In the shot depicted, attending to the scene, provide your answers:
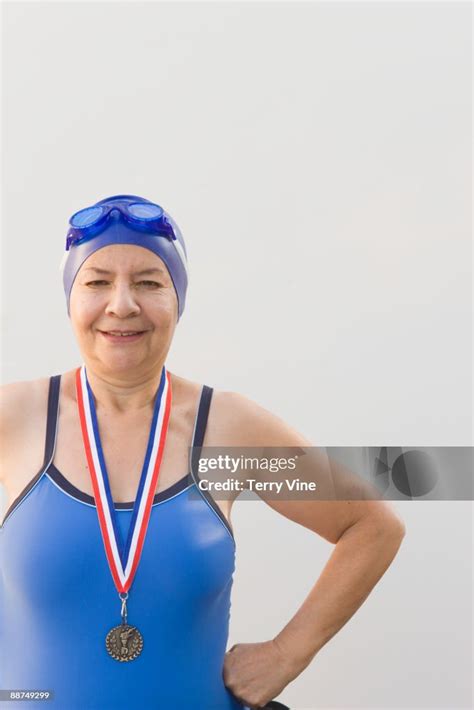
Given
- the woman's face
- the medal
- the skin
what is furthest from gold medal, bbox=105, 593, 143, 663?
the woman's face

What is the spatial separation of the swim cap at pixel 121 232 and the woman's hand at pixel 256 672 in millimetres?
822

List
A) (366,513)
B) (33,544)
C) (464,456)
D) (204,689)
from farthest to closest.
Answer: (464,456), (366,513), (204,689), (33,544)

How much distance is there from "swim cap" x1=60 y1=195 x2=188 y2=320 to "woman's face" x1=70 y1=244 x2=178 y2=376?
0.07ft

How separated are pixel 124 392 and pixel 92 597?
46cm

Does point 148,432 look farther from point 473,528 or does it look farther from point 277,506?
point 473,528

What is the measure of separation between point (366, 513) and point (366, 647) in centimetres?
74

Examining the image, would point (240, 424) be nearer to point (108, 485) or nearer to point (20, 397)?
point (108, 485)

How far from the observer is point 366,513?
2178 millimetres

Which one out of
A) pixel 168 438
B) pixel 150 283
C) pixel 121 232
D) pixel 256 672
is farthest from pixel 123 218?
pixel 256 672

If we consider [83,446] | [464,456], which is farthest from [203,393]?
[464,456]

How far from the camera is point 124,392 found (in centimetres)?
212

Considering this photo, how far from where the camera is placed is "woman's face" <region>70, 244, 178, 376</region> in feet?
6.46

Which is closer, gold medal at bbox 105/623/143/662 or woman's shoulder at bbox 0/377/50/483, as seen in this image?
gold medal at bbox 105/623/143/662

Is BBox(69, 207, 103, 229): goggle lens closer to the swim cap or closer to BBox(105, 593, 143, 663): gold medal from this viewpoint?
the swim cap
